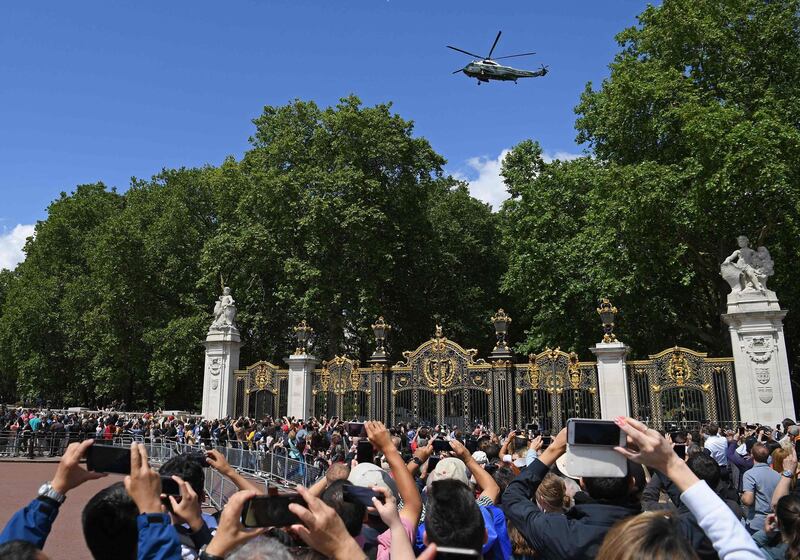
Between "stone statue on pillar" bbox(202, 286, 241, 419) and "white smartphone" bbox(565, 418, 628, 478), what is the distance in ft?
74.1

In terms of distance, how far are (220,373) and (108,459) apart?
2204 cm

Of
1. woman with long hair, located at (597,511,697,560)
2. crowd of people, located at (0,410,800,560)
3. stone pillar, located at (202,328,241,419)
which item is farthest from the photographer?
stone pillar, located at (202,328,241,419)

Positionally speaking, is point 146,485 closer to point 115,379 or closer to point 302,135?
point 302,135

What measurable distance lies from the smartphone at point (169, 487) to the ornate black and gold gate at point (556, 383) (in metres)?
16.4

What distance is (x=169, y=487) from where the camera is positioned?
3.19 metres

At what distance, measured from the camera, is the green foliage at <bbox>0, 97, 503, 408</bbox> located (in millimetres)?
28312

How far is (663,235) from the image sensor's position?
21.8 m

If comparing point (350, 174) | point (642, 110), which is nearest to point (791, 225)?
point (642, 110)

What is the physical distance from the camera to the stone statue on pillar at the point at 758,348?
663 inches

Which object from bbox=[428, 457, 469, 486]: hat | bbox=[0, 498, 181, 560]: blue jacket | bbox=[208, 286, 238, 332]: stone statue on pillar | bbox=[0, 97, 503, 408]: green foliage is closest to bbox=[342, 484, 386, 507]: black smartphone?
bbox=[0, 498, 181, 560]: blue jacket

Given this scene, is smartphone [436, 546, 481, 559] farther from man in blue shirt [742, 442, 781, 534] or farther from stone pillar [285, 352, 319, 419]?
stone pillar [285, 352, 319, 419]

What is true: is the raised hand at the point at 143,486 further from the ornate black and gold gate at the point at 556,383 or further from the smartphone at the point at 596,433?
the ornate black and gold gate at the point at 556,383

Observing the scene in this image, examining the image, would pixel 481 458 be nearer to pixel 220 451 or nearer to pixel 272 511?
pixel 272 511

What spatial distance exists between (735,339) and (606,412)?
13.1 feet
